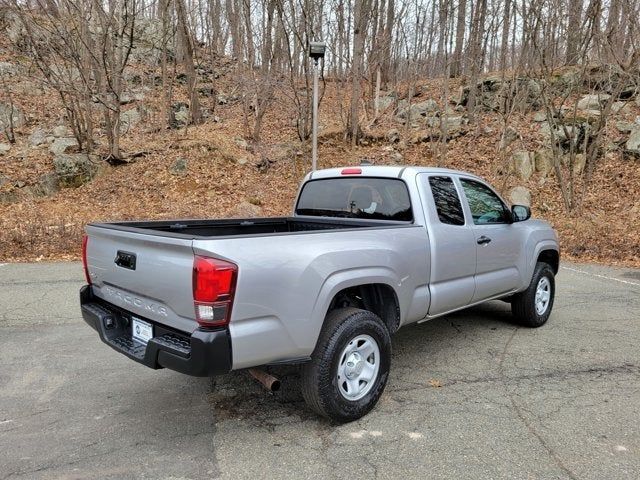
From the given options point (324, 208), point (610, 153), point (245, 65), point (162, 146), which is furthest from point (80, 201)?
point (610, 153)

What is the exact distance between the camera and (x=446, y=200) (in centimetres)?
438

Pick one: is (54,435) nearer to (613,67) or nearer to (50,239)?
(50,239)

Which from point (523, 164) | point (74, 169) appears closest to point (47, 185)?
point (74, 169)

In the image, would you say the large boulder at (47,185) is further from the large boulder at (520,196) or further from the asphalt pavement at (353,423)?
the large boulder at (520,196)

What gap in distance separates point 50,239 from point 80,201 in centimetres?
473

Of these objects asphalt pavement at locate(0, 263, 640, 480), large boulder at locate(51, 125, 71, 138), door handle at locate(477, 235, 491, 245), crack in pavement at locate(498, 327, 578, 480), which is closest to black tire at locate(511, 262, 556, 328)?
asphalt pavement at locate(0, 263, 640, 480)

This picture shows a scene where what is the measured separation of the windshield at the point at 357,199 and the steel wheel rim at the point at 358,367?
126cm

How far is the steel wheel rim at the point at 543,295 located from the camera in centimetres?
554

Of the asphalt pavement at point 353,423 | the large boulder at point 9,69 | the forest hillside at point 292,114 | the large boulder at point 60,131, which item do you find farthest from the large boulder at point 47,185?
the asphalt pavement at point 353,423

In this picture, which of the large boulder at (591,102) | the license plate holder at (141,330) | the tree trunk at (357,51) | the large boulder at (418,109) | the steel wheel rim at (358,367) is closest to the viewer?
the license plate holder at (141,330)

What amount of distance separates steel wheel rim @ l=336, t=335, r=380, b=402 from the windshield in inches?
49.6

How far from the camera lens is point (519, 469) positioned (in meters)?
2.77

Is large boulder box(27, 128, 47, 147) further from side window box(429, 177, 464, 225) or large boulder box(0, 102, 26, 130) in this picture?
side window box(429, 177, 464, 225)

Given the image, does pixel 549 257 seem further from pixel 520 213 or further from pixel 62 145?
pixel 62 145
